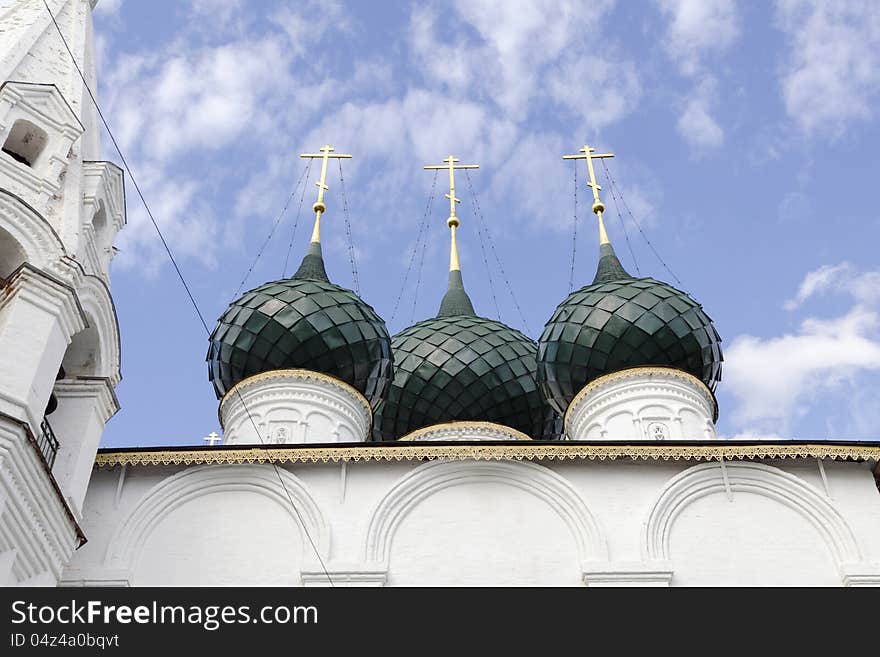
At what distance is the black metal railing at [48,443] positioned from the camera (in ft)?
21.5

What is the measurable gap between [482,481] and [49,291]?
11.1 ft

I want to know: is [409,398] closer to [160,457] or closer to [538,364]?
[538,364]

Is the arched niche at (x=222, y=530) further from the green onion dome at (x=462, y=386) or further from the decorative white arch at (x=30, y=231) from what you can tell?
the green onion dome at (x=462, y=386)

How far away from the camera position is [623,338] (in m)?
10.5

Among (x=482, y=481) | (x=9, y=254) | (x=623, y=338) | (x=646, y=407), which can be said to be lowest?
(x=482, y=481)

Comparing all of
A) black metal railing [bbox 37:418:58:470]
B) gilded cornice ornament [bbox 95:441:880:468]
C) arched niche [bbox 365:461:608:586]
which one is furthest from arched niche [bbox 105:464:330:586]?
black metal railing [bbox 37:418:58:470]

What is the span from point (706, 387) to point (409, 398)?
3.47 meters

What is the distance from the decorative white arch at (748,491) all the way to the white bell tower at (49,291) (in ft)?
13.2

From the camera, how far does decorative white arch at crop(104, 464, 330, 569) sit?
731cm

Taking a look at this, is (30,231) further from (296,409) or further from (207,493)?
(296,409)

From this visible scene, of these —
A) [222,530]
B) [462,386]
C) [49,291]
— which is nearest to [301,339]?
[462,386]

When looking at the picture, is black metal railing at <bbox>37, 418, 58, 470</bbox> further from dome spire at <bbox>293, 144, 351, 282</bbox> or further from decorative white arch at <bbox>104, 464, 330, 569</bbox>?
dome spire at <bbox>293, 144, 351, 282</bbox>

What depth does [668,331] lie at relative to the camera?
10516 mm

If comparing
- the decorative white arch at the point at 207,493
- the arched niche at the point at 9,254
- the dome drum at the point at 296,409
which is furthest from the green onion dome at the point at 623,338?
the arched niche at the point at 9,254
